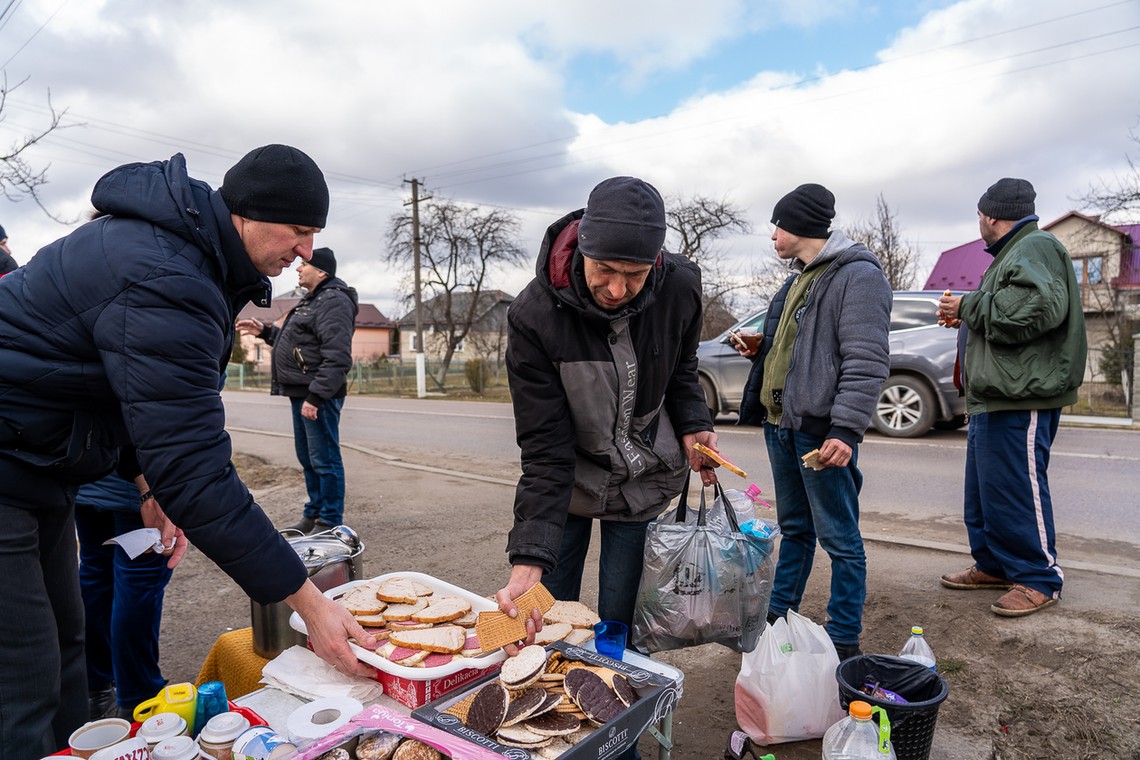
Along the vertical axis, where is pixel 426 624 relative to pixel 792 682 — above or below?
above

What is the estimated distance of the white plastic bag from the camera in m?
2.56

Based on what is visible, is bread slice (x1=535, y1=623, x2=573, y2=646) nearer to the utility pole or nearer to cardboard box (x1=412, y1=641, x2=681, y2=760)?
cardboard box (x1=412, y1=641, x2=681, y2=760)

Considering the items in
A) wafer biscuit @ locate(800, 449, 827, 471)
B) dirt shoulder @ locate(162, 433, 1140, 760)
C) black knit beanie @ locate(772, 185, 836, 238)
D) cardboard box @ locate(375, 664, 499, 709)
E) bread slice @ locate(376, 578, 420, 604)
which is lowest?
dirt shoulder @ locate(162, 433, 1140, 760)

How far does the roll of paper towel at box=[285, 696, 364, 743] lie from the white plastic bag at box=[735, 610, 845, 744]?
4.87 feet

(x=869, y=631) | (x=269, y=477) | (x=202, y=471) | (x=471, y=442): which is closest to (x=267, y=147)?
(x=202, y=471)

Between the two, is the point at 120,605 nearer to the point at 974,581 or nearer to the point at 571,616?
the point at 571,616

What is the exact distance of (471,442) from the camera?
11031mm

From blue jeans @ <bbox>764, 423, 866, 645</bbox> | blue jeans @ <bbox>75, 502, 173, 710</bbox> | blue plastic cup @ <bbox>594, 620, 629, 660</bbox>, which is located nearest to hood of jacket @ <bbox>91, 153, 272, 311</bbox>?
blue plastic cup @ <bbox>594, 620, 629, 660</bbox>

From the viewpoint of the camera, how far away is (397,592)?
2.23 meters

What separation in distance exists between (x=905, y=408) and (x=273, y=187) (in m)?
9.44

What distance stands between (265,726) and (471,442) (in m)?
9.37

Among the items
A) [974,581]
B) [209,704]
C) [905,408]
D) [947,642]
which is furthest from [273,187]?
[905,408]

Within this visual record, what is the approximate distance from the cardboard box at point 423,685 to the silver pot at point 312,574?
1.76 ft

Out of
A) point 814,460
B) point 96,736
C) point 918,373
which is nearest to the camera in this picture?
point 96,736
